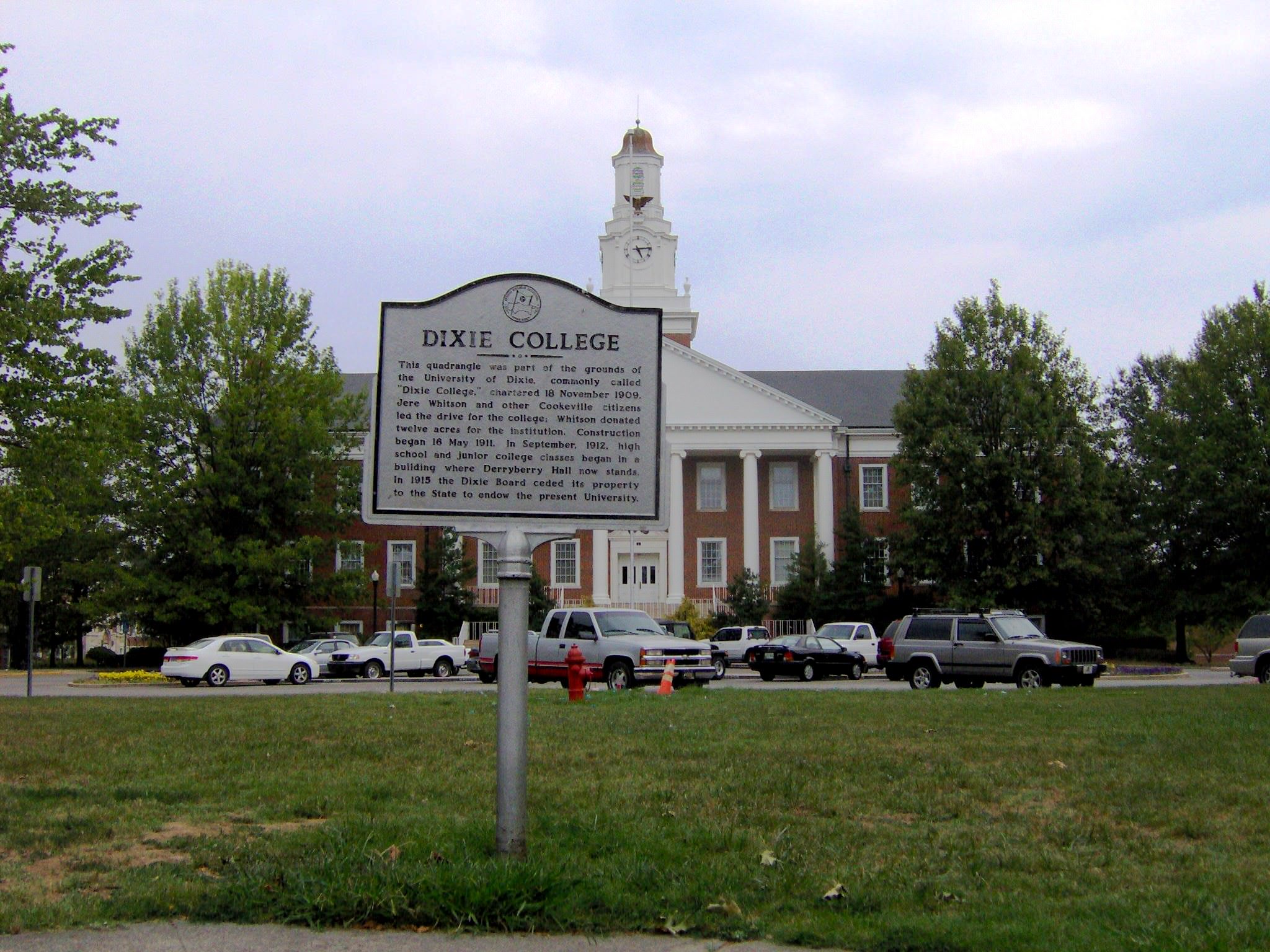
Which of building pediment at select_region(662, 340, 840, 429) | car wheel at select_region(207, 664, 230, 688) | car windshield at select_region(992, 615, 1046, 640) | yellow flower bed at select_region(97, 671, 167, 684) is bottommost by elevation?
yellow flower bed at select_region(97, 671, 167, 684)

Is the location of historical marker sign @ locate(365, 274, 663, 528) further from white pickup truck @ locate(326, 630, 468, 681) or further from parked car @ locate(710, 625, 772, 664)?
parked car @ locate(710, 625, 772, 664)

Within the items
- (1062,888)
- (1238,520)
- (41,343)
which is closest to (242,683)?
(41,343)

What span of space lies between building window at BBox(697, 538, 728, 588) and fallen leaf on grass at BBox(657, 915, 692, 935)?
173 ft

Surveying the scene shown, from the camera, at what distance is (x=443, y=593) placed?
5397 centimetres

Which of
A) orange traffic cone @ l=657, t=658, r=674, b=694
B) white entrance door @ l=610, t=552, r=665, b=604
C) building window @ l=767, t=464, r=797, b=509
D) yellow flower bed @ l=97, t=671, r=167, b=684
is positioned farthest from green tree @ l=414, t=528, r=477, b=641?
orange traffic cone @ l=657, t=658, r=674, b=694

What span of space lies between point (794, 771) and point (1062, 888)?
11.4 feet

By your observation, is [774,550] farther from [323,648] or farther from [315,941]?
[315,941]

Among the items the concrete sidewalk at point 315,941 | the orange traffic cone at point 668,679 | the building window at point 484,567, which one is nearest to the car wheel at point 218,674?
the orange traffic cone at point 668,679

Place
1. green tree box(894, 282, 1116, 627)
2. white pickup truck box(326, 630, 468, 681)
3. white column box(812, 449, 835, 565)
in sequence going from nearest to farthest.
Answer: white pickup truck box(326, 630, 468, 681) < green tree box(894, 282, 1116, 627) < white column box(812, 449, 835, 565)

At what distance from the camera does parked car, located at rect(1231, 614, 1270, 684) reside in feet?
91.8

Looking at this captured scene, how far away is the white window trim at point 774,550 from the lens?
5856cm

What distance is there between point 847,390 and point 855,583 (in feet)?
50.6

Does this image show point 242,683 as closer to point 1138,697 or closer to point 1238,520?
point 1138,697

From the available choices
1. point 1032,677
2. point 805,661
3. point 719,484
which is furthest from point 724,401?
point 1032,677
